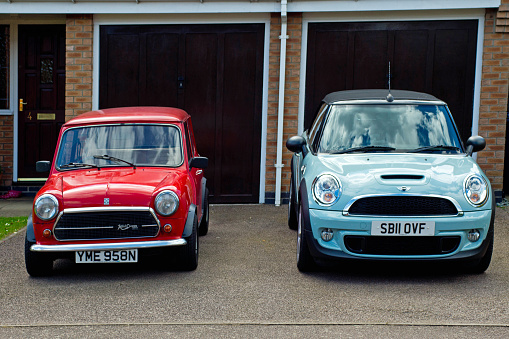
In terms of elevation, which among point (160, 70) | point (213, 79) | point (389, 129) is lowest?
point (389, 129)

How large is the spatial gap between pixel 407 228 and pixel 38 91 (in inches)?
316

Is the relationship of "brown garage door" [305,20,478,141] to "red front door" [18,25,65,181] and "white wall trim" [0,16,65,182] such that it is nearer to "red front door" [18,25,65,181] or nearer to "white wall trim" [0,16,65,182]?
"red front door" [18,25,65,181]

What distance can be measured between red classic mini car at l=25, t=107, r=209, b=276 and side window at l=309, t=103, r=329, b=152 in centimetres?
118

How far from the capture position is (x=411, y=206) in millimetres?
5531

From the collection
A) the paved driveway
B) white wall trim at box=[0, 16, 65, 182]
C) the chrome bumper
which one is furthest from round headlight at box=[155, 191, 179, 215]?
white wall trim at box=[0, 16, 65, 182]

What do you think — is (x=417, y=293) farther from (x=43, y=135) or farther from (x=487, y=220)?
(x=43, y=135)

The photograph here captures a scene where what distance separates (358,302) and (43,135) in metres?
7.93

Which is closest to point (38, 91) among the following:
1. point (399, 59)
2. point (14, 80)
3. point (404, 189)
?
point (14, 80)

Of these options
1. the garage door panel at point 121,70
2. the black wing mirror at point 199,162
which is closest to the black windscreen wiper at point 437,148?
the black wing mirror at point 199,162

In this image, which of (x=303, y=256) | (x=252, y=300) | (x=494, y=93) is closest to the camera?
(x=252, y=300)

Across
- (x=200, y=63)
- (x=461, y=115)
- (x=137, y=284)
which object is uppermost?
(x=200, y=63)

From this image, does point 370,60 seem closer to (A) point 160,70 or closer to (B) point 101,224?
(A) point 160,70

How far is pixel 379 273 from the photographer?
6016 millimetres

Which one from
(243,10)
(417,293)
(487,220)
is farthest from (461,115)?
(417,293)
